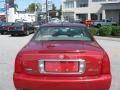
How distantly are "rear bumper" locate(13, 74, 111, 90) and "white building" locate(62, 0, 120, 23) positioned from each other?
230 ft

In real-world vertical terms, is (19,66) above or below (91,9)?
below

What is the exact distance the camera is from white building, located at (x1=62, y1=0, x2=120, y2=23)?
77.8 m

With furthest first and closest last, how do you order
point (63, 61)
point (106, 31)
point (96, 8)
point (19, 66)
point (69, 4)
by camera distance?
1. point (69, 4)
2. point (96, 8)
3. point (106, 31)
4. point (19, 66)
5. point (63, 61)

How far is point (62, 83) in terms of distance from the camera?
20.8 feet

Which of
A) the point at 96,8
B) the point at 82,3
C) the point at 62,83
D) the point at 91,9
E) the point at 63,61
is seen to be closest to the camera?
the point at 62,83

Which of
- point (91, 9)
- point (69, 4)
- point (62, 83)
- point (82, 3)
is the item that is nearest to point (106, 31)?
point (62, 83)

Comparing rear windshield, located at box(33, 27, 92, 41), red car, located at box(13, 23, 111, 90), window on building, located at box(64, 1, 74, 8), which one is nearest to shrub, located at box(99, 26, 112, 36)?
rear windshield, located at box(33, 27, 92, 41)

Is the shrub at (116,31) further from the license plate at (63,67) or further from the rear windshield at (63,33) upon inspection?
the license plate at (63,67)

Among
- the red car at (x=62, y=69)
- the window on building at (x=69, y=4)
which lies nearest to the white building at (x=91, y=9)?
the window on building at (x=69, y=4)

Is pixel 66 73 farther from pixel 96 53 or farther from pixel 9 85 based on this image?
pixel 9 85

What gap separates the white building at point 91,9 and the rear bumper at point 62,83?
70211mm

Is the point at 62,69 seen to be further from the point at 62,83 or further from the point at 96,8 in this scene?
the point at 96,8

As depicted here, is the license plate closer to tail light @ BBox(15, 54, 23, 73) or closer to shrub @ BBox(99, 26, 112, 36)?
tail light @ BBox(15, 54, 23, 73)

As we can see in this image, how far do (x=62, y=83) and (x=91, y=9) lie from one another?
83.3m
